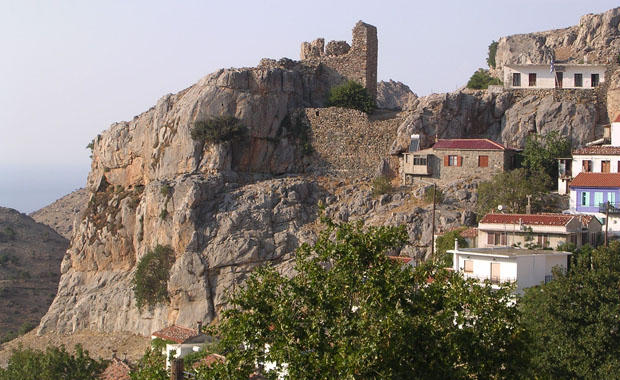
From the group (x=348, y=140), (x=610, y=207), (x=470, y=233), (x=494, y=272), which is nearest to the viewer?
(x=494, y=272)

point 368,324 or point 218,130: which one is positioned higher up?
point 218,130

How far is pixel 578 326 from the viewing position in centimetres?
2884

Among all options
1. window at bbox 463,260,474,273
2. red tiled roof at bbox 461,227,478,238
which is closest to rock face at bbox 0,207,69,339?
red tiled roof at bbox 461,227,478,238

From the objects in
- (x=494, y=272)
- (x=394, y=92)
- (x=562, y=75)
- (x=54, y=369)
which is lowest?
(x=54, y=369)

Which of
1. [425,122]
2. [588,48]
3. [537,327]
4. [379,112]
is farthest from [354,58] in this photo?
[537,327]

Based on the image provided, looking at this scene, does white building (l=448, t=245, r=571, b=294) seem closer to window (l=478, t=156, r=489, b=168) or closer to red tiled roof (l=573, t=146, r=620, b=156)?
red tiled roof (l=573, t=146, r=620, b=156)

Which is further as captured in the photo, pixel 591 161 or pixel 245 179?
pixel 245 179

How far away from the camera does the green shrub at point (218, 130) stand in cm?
5066

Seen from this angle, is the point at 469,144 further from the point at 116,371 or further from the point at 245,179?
the point at 116,371

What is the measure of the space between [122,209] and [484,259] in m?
25.1

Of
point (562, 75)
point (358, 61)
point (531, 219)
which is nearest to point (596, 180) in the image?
point (531, 219)

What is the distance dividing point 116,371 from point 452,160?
21.8 meters

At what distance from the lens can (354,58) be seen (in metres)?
56.8

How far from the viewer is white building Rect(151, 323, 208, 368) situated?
127 ft
